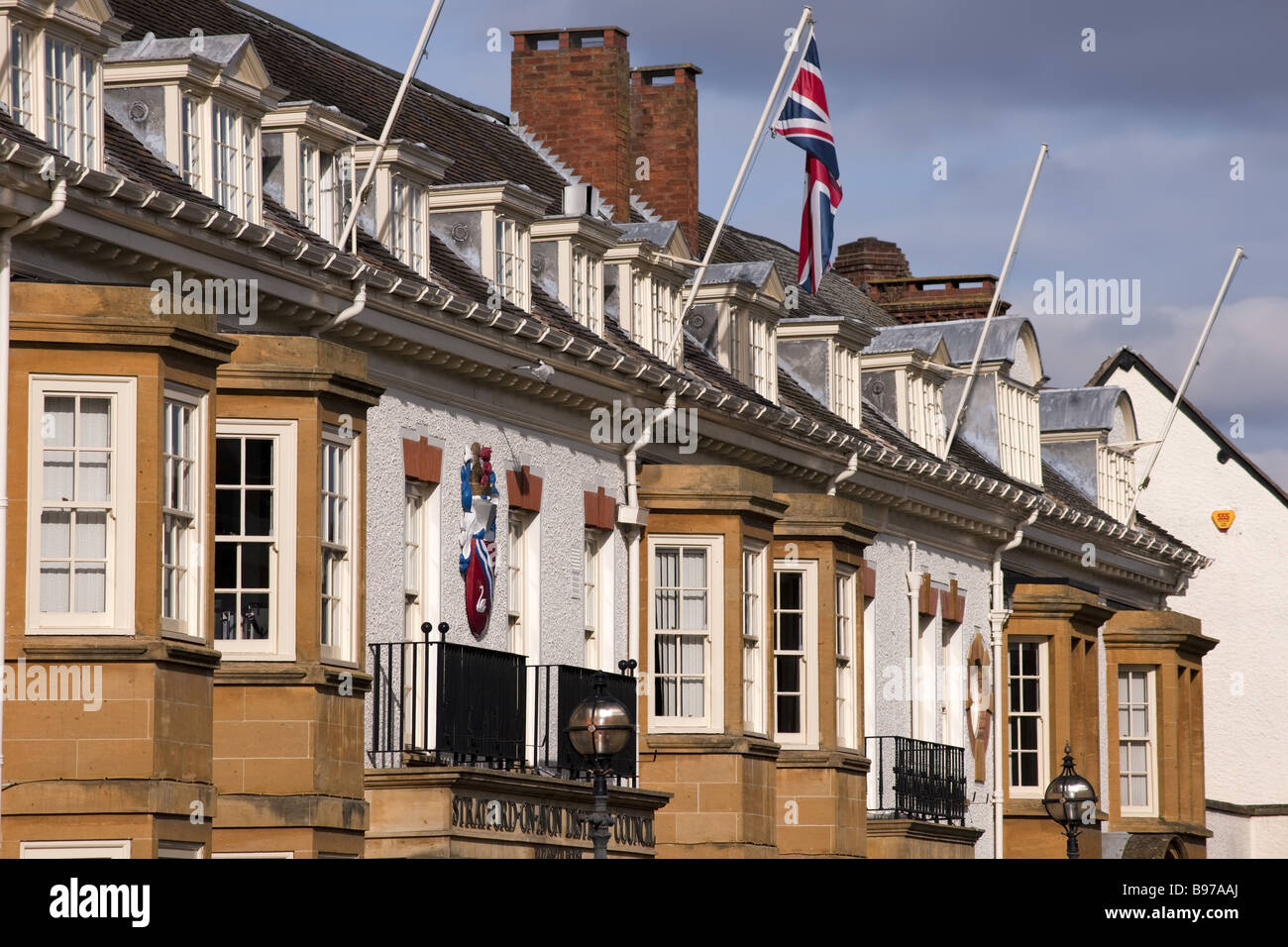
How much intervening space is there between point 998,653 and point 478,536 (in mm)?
13986

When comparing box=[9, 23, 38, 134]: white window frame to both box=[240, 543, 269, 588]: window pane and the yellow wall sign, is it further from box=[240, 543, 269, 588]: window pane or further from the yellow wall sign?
the yellow wall sign

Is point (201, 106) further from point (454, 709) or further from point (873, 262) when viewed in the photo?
point (873, 262)

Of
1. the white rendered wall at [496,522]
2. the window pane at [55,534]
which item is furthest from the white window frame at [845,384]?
the window pane at [55,534]

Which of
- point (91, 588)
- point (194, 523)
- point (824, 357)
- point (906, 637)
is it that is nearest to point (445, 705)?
point (194, 523)

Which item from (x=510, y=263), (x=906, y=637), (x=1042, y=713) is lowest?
(x=1042, y=713)

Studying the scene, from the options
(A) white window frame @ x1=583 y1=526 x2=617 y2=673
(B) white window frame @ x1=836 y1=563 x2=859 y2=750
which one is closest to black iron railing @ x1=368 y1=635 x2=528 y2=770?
(A) white window frame @ x1=583 y1=526 x2=617 y2=673

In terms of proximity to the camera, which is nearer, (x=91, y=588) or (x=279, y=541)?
(x=91, y=588)

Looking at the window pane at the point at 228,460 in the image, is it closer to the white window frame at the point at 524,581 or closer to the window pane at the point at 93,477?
the window pane at the point at 93,477

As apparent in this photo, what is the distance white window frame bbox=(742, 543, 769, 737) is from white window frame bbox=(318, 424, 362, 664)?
292 inches

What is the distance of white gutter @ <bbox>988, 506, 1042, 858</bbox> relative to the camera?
114 feet

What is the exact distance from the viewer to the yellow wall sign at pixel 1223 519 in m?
46.7

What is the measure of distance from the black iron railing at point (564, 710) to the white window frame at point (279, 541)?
3.77 m

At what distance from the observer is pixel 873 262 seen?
1857 inches
